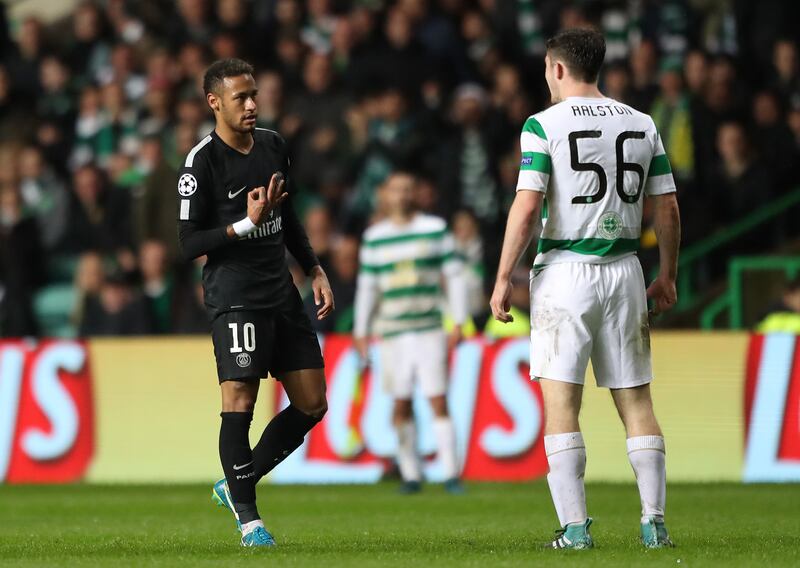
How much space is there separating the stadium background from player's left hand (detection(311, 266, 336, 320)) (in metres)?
5.50

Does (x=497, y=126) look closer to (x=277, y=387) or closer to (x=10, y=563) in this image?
(x=277, y=387)

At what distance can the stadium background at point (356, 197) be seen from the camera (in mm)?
13148

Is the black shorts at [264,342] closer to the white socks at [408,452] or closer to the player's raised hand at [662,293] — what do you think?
the player's raised hand at [662,293]

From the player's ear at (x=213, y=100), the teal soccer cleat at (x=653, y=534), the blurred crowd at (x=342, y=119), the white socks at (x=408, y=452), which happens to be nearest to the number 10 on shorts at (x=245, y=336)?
the player's ear at (x=213, y=100)

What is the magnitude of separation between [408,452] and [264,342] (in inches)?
202

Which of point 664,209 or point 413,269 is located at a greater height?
point 664,209

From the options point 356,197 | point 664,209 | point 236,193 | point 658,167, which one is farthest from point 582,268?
point 356,197

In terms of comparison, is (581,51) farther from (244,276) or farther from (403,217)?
(403,217)

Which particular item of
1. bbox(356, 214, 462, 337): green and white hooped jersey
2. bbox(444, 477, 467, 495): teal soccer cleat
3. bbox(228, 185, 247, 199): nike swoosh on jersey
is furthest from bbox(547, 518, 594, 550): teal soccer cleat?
bbox(356, 214, 462, 337): green and white hooped jersey

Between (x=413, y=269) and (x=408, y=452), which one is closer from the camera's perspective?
(x=408, y=452)

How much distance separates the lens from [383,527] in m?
8.95

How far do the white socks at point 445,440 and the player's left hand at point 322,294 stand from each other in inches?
187

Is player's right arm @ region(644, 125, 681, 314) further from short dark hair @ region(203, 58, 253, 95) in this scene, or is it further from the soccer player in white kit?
short dark hair @ region(203, 58, 253, 95)

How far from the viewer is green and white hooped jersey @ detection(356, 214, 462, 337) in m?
12.5
